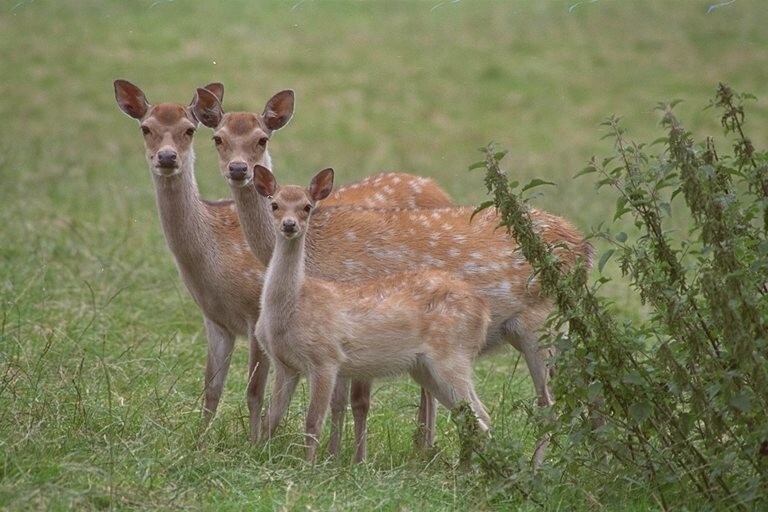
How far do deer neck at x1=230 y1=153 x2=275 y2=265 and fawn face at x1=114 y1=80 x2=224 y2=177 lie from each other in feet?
1.00

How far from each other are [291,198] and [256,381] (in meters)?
0.98

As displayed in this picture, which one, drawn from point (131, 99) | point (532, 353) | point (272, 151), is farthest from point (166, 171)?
point (272, 151)

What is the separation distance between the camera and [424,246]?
22.5 ft

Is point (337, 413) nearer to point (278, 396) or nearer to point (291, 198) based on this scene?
point (278, 396)

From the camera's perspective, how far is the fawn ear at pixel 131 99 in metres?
6.77

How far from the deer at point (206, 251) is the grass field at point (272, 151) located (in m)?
0.21

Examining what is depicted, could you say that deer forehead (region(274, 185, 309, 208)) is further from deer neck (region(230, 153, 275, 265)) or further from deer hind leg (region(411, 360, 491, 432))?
deer hind leg (region(411, 360, 491, 432))

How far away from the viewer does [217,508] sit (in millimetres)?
5062

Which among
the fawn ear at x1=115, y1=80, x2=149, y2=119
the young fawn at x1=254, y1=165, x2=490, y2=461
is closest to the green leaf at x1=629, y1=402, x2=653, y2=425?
the young fawn at x1=254, y1=165, x2=490, y2=461

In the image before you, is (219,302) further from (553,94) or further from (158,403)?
(553,94)

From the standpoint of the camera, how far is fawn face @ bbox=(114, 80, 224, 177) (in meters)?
6.54

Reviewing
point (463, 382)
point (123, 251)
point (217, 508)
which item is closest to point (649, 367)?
point (463, 382)

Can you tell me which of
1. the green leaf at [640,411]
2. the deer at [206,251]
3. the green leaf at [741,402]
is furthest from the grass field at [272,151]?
the green leaf at [741,402]

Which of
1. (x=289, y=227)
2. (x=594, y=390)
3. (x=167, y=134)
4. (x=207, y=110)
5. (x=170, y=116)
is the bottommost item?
(x=594, y=390)
